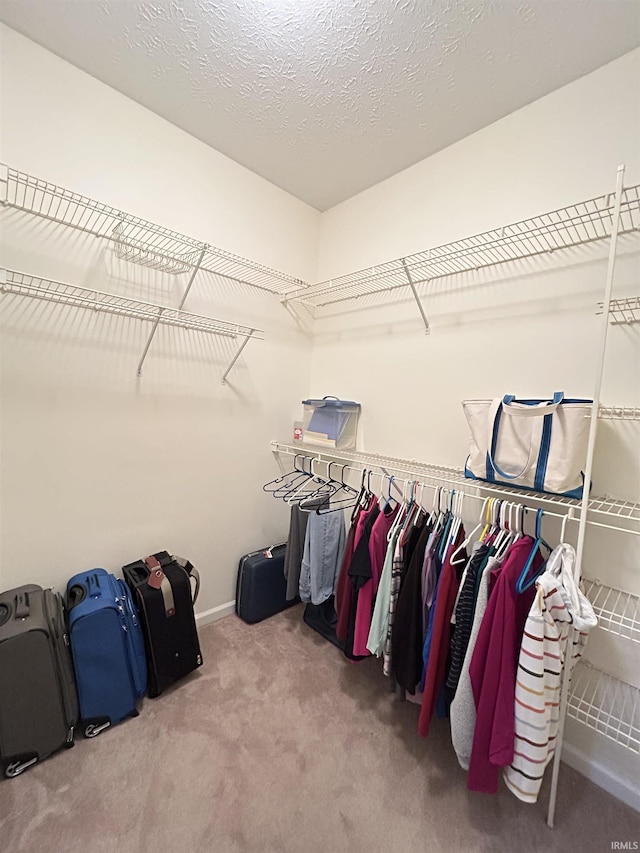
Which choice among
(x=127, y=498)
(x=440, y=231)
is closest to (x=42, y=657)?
(x=127, y=498)

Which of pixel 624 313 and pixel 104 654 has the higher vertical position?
pixel 624 313

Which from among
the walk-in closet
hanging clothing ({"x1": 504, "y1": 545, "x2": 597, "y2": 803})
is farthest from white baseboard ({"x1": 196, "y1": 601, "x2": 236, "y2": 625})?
hanging clothing ({"x1": 504, "y1": 545, "x2": 597, "y2": 803})

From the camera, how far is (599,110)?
1.48 metres

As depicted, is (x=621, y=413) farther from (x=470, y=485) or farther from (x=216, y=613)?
(x=216, y=613)

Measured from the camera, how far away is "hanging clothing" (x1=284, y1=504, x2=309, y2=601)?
7.20 feet

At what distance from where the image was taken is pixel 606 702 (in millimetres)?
1430

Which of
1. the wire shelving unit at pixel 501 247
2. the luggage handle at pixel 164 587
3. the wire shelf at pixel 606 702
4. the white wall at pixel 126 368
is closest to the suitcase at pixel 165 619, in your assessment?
the luggage handle at pixel 164 587

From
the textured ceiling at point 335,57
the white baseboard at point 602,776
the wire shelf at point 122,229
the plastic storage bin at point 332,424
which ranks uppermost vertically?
the textured ceiling at point 335,57

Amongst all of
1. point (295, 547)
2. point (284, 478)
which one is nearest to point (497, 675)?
point (295, 547)

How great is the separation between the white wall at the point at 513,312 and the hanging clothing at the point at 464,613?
1.71 ft

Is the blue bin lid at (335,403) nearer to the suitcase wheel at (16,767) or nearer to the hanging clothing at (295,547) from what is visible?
the hanging clothing at (295,547)

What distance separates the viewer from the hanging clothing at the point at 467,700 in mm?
1248

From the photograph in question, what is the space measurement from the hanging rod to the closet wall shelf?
855mm

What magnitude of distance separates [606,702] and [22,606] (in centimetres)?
234
